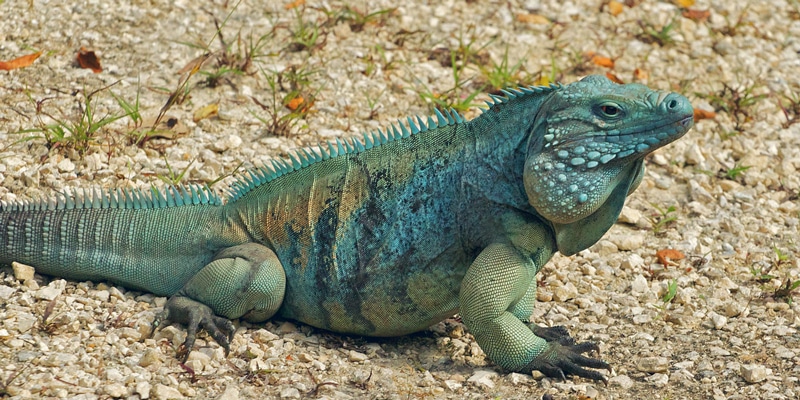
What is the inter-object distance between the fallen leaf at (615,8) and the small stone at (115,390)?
705 cm

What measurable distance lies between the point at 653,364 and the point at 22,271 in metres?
3.78

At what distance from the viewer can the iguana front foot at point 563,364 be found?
17.8 ft

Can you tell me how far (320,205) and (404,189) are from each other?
53cm

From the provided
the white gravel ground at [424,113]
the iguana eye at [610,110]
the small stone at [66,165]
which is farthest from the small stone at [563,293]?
the small stone at [66,165]

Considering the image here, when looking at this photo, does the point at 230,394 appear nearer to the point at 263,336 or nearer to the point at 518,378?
the point at 263,336

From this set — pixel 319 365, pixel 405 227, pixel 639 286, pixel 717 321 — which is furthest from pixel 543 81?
pixel 319 365

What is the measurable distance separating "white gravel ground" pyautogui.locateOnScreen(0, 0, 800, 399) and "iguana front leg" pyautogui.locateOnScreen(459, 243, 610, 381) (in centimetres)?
11

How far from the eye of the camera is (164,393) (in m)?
4.91

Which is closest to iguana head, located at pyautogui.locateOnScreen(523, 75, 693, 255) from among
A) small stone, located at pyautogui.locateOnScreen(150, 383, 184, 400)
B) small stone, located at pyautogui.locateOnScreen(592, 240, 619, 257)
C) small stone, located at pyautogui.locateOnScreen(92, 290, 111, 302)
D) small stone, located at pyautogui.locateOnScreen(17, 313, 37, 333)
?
small stone, located at pyautogui.locateOnScreen(592, 240, 619, 257)

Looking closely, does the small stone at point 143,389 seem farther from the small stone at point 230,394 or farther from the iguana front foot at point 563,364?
the iguana front foot at point 563,364

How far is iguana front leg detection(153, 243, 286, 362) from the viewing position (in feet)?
18.6

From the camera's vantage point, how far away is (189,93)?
816cm

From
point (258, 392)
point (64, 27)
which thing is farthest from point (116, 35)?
point (258, 392)

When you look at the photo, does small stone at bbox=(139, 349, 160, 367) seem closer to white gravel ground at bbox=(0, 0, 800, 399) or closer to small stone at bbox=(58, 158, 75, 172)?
white gravel ground at bbox=(0, 0, 800, 399)
